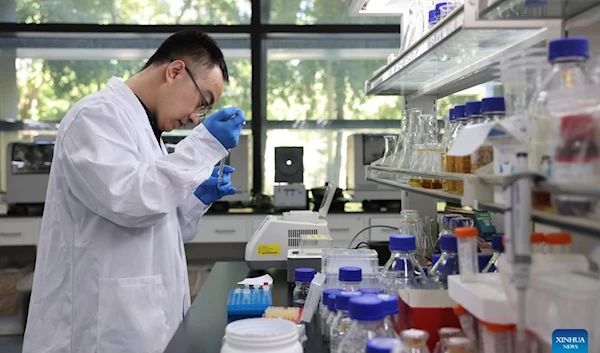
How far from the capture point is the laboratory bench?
1.31 metres

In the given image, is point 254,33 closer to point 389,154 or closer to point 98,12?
point 98,12

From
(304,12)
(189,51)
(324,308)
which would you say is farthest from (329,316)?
(304,12)

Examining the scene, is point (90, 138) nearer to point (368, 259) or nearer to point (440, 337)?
point (368, 259)

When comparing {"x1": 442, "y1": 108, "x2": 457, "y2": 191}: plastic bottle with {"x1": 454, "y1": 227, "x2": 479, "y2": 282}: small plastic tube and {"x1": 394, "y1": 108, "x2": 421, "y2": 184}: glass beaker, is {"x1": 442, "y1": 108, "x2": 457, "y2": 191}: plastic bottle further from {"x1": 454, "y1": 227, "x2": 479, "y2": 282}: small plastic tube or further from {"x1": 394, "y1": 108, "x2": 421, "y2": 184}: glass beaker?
{"x1": 454, "y1": 227, "x2": 479, "y2": 282}: small plastic tube

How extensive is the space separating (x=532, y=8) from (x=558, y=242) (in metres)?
0.47

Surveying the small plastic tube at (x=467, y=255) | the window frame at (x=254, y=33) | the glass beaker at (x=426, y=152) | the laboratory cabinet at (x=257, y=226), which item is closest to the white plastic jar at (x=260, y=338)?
the small plastic tube at (x=467, y=255)

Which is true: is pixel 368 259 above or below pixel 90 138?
below

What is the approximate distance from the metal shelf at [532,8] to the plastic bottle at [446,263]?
0.47m

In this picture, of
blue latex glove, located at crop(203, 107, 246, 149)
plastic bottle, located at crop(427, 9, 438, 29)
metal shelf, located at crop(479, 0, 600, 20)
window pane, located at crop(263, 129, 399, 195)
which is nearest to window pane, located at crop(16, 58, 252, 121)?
window pane, located at crop(263, 129, 399, 195)

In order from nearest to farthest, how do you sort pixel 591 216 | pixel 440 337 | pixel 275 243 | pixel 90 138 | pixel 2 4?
1. pixel 591 216
2. pixel 440 337
3. pixel 90 138
4. pixel 275 243
5. pixel 2 4

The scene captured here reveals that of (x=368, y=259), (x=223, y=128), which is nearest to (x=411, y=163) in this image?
(x=368, y=259)

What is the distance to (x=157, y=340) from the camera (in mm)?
1571

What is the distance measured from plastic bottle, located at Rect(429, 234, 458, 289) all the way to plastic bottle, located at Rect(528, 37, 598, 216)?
44cm

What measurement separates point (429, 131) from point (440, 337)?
849 millimetres
